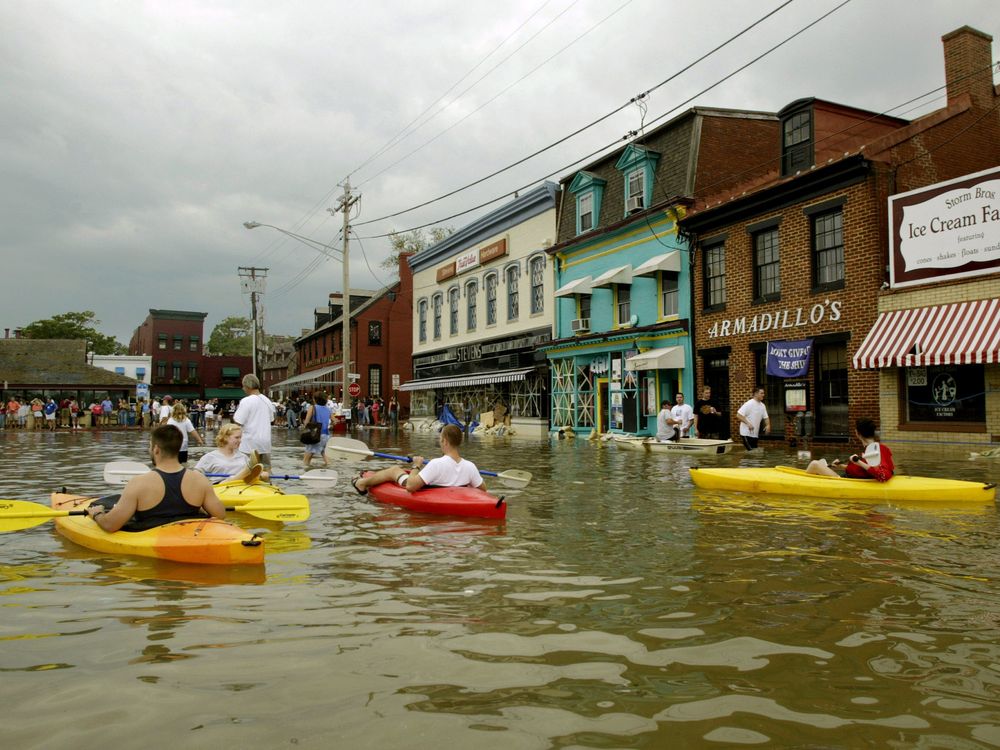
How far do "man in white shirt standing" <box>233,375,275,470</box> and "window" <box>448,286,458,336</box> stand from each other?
25671 mm

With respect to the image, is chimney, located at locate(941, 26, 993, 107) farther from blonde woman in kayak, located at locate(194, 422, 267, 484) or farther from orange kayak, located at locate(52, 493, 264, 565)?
orange kayak, located at locate(52, 493, 264, 565)

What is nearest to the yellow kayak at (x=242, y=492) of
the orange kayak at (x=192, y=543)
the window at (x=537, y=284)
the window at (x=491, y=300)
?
the orange kayak at (x=192, y=543)

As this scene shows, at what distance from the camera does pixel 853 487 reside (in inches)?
397

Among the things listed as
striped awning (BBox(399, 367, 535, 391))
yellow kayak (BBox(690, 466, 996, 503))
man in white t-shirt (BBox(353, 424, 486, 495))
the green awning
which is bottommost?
yellow kayak (BBox(690, 466, 996, 503))

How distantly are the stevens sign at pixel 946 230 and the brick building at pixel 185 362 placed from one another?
69.4m

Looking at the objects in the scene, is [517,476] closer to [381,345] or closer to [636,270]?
[636,270]

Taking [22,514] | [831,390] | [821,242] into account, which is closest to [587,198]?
[821,242]

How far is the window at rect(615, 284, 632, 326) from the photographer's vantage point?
25922mm

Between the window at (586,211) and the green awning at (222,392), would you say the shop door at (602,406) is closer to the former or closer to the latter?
the window at (586,211)

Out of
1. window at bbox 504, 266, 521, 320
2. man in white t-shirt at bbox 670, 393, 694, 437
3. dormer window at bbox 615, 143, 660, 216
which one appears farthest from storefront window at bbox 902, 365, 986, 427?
window at bbox 504, 266, 521, 320

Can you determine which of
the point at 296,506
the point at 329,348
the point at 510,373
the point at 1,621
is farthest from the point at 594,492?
the point at 329,348

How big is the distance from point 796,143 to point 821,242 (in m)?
3.08

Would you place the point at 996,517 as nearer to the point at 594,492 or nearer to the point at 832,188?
the point at 594,492

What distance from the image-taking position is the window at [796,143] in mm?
20312
